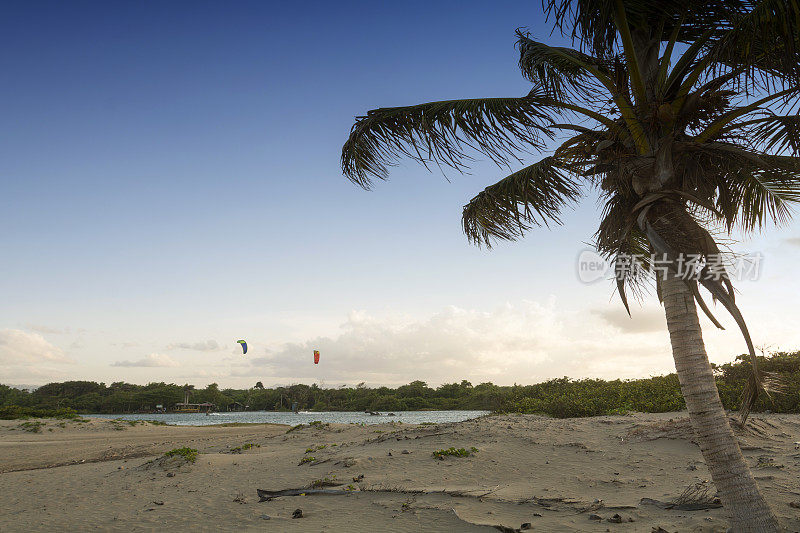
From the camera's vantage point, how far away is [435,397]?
66.0m

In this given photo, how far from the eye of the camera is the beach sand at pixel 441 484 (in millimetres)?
5062

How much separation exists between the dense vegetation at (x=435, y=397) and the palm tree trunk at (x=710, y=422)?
1375 millimetres

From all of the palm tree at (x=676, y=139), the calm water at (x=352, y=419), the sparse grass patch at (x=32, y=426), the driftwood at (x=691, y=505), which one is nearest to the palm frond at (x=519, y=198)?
the palm tree at (x=676, y=139)

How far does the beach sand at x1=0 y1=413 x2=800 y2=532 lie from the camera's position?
5.06 meters

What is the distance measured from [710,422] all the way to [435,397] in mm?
64534

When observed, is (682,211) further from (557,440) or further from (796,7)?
(557,440)

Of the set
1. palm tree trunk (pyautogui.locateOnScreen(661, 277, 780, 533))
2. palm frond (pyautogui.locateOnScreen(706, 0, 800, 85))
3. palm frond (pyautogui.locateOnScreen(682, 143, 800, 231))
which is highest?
palm frond (pyautogui.locateOnScreen(706, 0, 800, 85))

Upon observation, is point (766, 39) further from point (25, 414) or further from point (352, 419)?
point (352, 419)

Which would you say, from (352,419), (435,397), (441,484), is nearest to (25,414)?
(352,419)

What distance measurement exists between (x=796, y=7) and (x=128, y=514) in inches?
384

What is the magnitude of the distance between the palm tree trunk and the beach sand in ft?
1.35

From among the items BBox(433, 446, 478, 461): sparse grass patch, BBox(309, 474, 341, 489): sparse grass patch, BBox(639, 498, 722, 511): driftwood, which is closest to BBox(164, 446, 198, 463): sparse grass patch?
BBox(309, 474, 341, 489): sparse grass patch

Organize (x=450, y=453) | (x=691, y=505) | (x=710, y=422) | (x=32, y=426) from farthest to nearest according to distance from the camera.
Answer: (x=32, y=426), (x=450, y=453), (x=691, y=505), (x=710, y=422)

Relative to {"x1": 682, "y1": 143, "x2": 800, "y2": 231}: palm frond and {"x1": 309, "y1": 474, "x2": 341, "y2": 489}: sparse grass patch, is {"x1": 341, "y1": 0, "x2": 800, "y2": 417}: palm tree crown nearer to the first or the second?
{"x1": 682, "y1": 143, "x2": 800, "y2": 231}: palm frond
